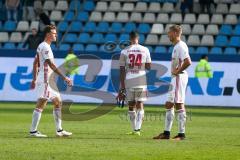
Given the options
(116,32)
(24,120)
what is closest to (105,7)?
(116,32)

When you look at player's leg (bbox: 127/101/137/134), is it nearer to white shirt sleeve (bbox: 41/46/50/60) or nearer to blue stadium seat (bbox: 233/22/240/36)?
white shirt sleeve (bbox: 41/46/50/60)

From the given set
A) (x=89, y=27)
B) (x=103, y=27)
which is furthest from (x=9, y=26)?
(x=103, y=27)

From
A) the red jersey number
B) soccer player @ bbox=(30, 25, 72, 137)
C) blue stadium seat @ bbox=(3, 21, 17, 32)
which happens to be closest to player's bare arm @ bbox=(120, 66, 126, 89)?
the red jersey number

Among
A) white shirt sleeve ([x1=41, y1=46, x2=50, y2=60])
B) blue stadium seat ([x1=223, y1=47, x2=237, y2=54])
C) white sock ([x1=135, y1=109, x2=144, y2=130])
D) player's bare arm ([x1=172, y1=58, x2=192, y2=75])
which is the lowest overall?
white sock ([x1=135, y1=109, x2=144, y2=130])

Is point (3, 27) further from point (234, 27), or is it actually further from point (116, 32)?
point (234, 27)

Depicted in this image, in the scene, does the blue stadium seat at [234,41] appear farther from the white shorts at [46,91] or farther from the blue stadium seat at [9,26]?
the white shorts at [46,91]

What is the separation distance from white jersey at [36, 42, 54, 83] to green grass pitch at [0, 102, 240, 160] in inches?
48.9

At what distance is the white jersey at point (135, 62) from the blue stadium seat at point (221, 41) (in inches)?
721

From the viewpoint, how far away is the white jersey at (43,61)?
699 inches

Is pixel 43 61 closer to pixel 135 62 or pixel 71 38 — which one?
pixel 135 62

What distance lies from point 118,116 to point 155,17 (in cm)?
1386

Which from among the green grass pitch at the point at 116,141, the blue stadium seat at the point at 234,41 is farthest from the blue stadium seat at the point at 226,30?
the green grass pitch at the point at 116,141

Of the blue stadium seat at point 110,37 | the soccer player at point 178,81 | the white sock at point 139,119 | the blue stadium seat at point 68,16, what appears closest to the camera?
→ the soccer player at point 178,81

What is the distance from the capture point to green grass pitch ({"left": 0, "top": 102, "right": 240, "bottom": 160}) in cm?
1402
